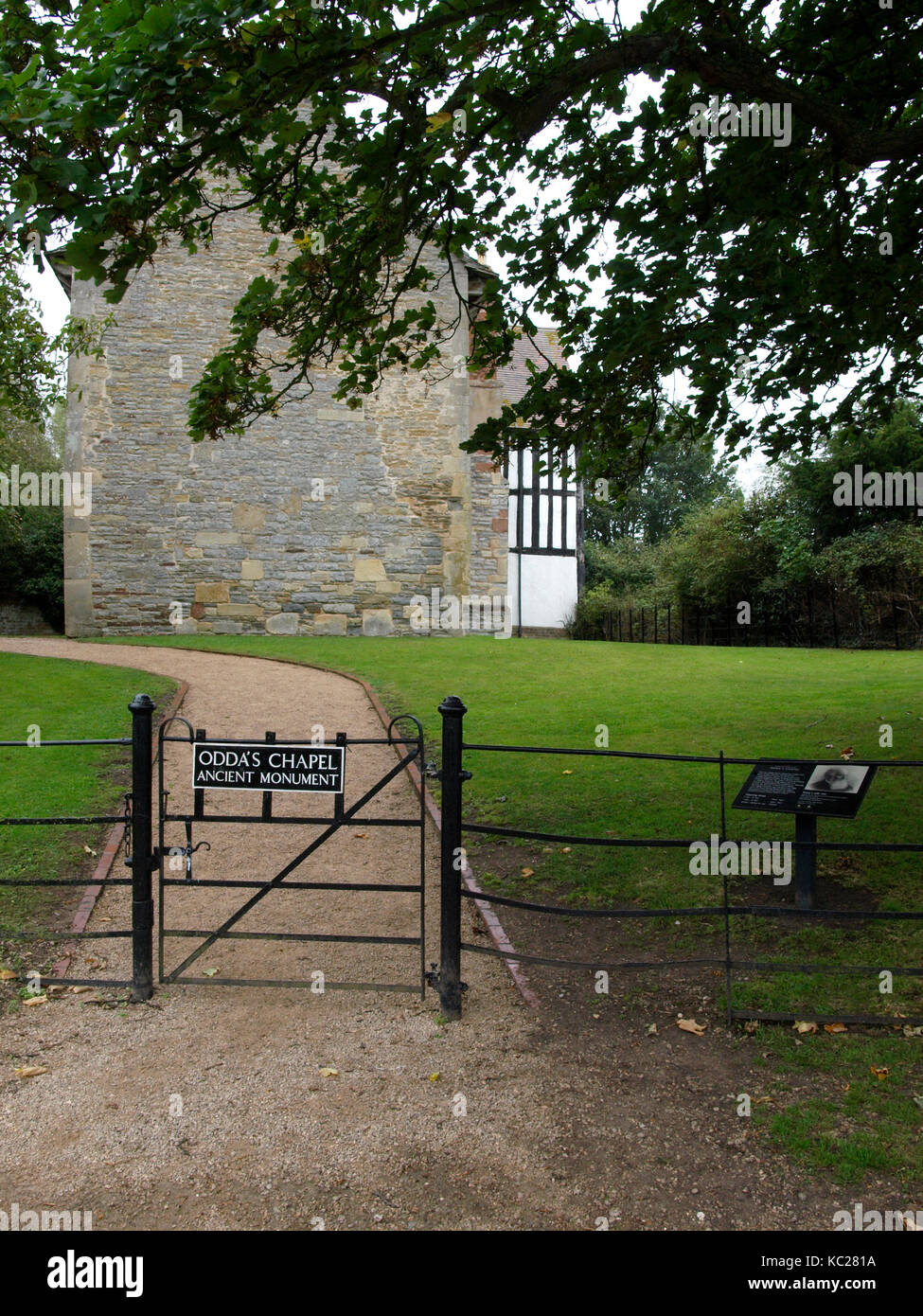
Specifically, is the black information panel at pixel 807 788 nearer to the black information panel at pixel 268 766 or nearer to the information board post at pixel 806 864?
the information board post at pixel 806 864

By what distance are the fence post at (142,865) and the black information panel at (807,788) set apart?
10.1 feet

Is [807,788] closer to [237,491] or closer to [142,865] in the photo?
[142,865]

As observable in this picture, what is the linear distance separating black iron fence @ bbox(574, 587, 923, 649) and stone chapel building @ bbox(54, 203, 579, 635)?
22.3ft

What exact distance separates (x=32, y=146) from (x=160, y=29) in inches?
39.5

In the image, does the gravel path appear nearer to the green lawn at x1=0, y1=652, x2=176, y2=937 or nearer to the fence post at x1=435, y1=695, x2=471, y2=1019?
the fence post at x1=435, y1=695, x2=471, y2=1019

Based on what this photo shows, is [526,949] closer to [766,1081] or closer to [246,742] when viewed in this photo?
→ [766,1081]

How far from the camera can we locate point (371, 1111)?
3588 mm

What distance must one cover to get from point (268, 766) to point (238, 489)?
17.5m

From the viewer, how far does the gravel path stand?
3.03 metres

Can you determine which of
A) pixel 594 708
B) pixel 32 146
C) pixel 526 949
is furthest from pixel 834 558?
pixel 32 146

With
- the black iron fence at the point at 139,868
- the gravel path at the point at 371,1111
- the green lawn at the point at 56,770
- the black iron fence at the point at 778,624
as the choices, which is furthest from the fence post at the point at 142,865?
the black iron fence at the point at 778,624

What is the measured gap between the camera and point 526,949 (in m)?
5.19

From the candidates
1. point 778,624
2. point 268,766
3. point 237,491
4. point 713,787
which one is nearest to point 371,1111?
point 268,766

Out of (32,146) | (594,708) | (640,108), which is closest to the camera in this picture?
(32,146)
